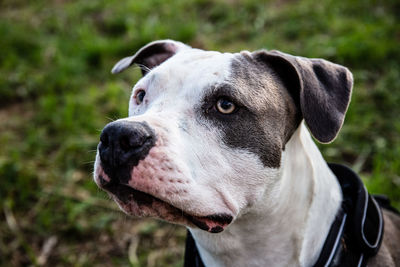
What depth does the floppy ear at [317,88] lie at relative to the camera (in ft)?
6.84

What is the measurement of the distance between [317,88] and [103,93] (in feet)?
11.4

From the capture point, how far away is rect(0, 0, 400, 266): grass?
3531mm

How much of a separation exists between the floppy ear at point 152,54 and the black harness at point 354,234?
1354mm

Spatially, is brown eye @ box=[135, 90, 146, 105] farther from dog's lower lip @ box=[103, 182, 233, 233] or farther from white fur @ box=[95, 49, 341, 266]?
dog's lower lip @ box=[103, 182, 233, 233]

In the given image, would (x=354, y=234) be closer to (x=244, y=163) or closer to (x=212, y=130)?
(x=244, y=163)

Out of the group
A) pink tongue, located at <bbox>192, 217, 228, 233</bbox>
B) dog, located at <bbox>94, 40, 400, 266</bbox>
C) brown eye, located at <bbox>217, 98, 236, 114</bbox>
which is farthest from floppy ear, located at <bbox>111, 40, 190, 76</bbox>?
pink tongue, located at <bbox>192, 217, 228, 233</bbox>

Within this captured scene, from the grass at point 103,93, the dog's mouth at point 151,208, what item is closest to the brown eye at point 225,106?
the dog's mouth at point 151,208

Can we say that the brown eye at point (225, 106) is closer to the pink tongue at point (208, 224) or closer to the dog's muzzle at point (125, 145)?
the dog's muzzle at point (125, 145)

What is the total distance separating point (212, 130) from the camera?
6.56 feet

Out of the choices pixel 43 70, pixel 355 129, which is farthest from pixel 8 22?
pixel 355 129

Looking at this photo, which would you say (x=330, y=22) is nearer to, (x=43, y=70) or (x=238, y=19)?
(x=238, y=19)

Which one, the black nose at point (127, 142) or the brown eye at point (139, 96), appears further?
the brown eye at point (139, 96)

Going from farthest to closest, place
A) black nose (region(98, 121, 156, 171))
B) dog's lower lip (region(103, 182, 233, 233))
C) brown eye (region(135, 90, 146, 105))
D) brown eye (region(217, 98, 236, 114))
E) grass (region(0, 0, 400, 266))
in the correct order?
grass (region(0, 0, 400, 266)) < brown eye (region(135, 90, 146, 105)) < brown eye (region(217, 98, 236, 114)) < dog's lower lip (region(103, 182, 233, 233)) < black nose (region(98, 121, 156, 171))

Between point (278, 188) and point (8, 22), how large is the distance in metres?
6.07
